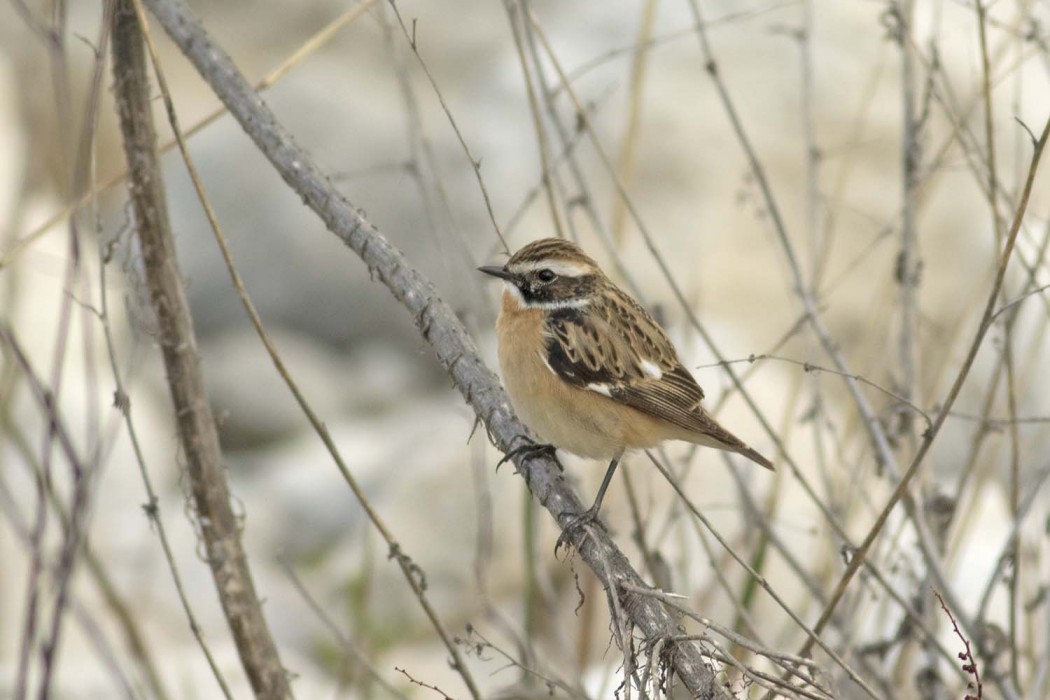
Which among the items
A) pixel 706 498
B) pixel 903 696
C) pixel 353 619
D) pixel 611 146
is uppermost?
pixel 611 146

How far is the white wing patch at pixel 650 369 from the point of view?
4.02 metres

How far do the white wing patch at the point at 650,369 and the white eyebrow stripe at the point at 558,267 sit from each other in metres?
0.36

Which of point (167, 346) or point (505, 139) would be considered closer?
point (167, 346)

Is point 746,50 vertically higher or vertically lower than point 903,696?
higher

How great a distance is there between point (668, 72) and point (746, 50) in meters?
0.65

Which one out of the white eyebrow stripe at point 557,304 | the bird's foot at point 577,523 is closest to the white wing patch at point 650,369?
the white eyebrow stripe at point 557,304

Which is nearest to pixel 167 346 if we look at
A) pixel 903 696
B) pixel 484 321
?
pixel 903 696

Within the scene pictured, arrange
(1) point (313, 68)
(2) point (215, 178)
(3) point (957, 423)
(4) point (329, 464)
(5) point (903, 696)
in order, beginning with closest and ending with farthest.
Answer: (5) point (903, 696)
(3) point (957, 423)
(4) point (329, 464)
(2) point (215, 178)
(1) point (313, 68)

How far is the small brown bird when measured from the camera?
12.5 ft

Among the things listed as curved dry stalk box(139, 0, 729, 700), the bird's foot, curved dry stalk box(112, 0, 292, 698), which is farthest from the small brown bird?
curved dry stalk box(112, 0, 292, 698)

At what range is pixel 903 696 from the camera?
4.12 m

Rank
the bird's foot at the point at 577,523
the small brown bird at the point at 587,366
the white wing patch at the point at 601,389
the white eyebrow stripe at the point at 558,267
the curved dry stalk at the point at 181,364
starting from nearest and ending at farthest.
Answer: the bird's foot at the point at 577,523 < the curved dry stalk at the point at 181,364 < the small brown bird at the point at 587,366 < the white wing patch at the point at 601,389 < the white eyebrow stripe at the point at 558,267

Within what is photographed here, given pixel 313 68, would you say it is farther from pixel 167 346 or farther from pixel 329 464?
pixel 167 346

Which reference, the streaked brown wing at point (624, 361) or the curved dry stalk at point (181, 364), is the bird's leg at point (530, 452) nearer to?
the streaked brown wing at point (624, 361)
